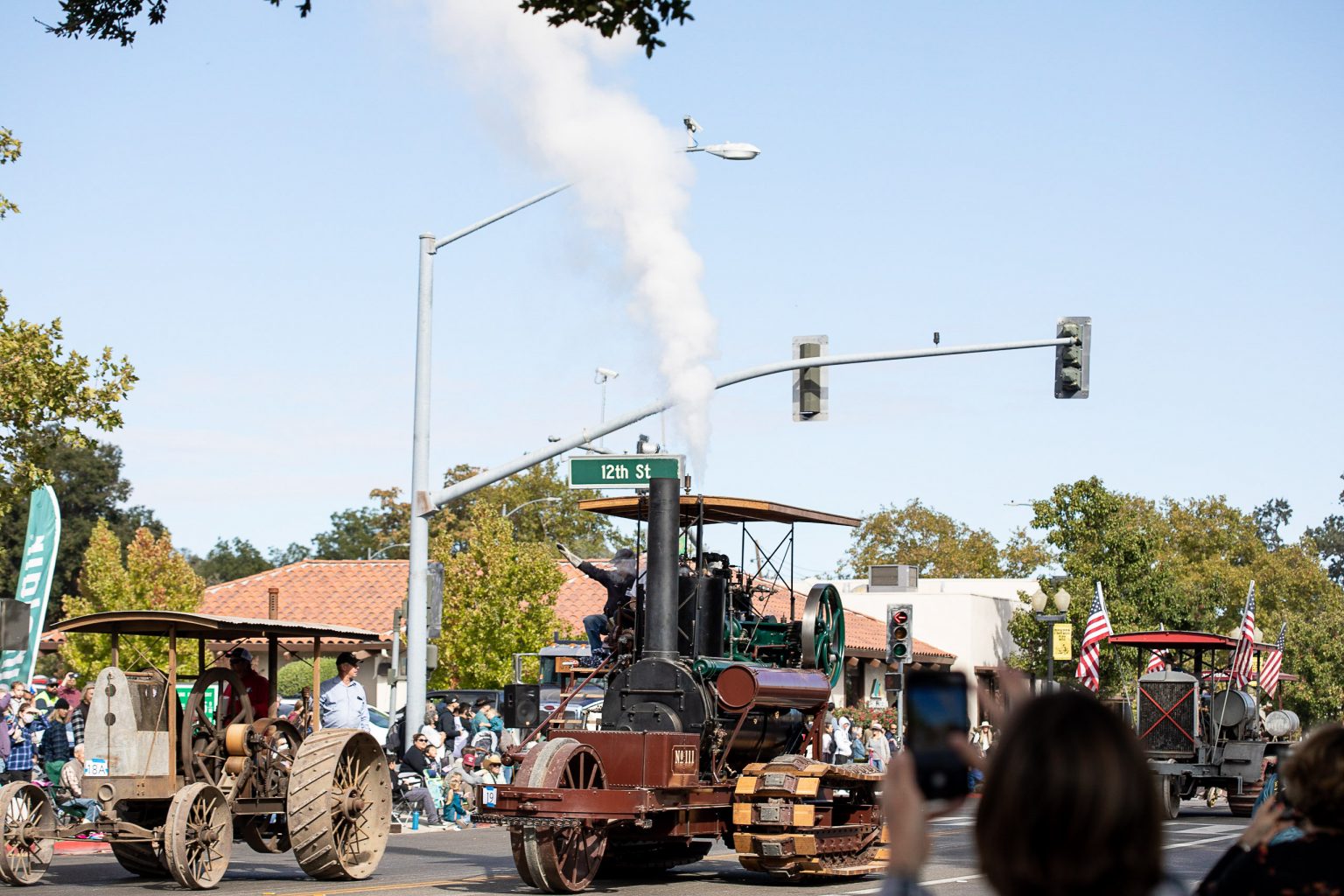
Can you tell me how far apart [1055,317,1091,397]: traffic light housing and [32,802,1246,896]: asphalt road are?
16.8 ft

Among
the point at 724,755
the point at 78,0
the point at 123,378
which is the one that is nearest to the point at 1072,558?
the point at 123,378

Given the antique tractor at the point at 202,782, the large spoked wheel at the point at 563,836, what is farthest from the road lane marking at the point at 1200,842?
the antique tractor at the point at 202,782

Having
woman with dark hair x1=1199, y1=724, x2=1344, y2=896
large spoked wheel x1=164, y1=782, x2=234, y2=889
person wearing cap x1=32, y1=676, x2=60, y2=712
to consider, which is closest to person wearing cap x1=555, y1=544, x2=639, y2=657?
large spoked wheel x1=164, y1=782, x2=234, y2=889

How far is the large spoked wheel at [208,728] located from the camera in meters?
14.3

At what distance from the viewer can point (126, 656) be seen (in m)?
42.7

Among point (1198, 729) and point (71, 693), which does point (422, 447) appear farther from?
point (1198, 729)

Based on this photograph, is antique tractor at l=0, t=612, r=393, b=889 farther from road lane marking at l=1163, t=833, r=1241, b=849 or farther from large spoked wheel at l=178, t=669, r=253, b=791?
road lane marking at l=1163, t=833, r=1241, b=849

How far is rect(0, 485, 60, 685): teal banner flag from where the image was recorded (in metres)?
25.0

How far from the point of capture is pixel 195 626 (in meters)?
14.4

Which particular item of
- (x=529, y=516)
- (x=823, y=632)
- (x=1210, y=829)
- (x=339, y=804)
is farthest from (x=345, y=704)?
(x=529, y=516)

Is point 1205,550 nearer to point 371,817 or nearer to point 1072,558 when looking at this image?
point 1072,558

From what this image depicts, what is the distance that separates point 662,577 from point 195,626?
12.2ft

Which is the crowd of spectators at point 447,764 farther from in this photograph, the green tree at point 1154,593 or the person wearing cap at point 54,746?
the green tree at point 1154,593

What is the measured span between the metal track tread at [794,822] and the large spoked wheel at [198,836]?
391cm
